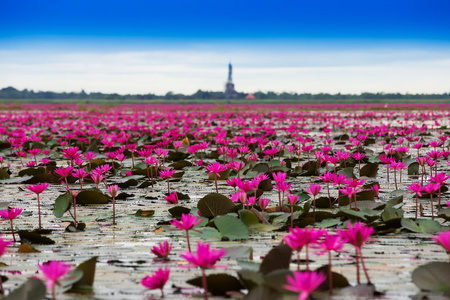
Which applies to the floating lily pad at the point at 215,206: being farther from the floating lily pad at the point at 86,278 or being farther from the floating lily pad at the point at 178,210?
the floating lily pad at the point at 86,278

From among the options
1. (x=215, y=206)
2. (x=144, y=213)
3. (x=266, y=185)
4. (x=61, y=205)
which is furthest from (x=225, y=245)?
(x=266, y=185)

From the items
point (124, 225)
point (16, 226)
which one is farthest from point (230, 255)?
point (16, 226)

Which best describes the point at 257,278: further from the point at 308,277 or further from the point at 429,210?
the point at 429,210

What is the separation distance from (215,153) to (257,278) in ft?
16.6

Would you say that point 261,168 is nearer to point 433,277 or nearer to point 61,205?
point 61,205

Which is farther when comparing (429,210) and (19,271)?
(429,210)

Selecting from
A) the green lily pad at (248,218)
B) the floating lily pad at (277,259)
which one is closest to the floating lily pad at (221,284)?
the floating lily pad at (277,259)

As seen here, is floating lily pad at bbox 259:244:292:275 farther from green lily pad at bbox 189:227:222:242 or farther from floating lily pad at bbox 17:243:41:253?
floating lily pad at bbox 17:243:41:253

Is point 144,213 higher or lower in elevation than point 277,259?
lower

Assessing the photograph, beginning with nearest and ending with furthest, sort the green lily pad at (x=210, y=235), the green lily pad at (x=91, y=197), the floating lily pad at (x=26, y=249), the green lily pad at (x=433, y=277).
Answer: the green lily pad at (x=433, y=277) → the floating lily pad at (x=26, y=249) → the green lily pad at (x=210, y=235) → the green lily pad at (x=91, y=197)

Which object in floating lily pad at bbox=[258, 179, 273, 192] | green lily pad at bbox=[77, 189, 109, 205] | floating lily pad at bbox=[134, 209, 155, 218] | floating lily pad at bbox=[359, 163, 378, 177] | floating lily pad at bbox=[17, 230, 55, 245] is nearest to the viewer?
floating lily pad at bbox=[17, 230, 55, 245]

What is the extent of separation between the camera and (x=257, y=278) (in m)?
1.60

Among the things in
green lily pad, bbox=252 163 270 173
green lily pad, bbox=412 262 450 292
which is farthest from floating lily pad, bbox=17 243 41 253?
green lily pad, bbox=252 163 270 173

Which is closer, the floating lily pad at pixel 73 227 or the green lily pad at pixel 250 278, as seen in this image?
the green lily pad at pixel 250 278
